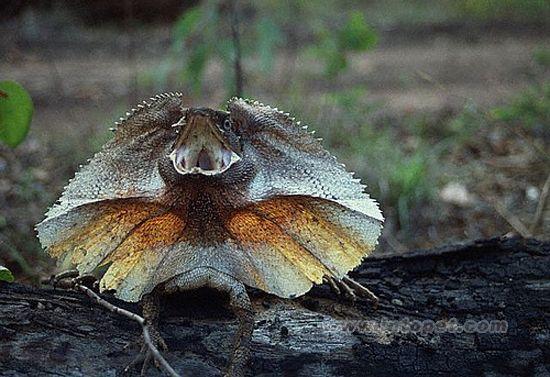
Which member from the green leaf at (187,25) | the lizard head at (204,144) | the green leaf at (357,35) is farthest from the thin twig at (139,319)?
the green leaf at (357,35)

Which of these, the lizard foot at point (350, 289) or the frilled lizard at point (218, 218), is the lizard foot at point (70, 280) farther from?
the lizard foot at point (350, 289)

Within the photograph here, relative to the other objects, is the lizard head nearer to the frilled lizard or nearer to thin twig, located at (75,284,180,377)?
the frilled lizard

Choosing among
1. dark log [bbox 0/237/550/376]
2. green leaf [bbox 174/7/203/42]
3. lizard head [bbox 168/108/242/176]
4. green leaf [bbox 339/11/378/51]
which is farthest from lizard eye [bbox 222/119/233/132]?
green leaf [bbox 339/11/378/51]

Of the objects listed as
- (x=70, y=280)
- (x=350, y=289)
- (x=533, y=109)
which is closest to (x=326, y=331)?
(x=350, y=289)

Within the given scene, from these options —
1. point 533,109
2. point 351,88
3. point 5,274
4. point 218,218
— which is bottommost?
point 351,88

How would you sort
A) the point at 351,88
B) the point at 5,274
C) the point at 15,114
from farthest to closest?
the point at 351,88, the point at 15,114, the point at 5,274

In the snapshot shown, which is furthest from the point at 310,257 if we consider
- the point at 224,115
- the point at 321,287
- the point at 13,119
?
the point at 13,119

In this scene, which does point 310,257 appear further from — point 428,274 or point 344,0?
point 344,0

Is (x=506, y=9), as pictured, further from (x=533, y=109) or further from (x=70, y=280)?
(x=70, y=280)
